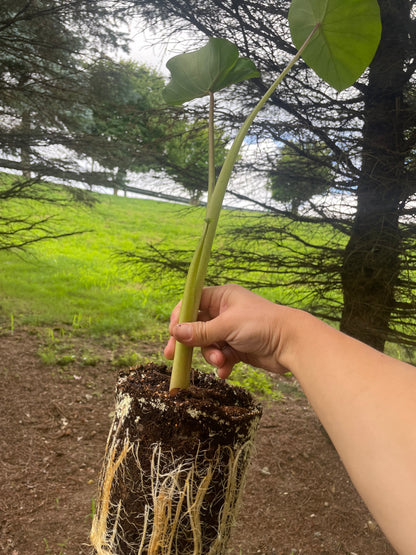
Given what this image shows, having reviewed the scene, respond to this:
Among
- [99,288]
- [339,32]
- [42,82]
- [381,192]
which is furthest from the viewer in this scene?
[99,288]

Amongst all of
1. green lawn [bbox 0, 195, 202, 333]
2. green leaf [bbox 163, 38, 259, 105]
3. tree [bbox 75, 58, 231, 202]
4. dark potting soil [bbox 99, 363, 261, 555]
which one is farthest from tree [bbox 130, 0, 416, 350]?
green lawn [bbox 0, 195, 202, 333]

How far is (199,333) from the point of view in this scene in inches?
30.2

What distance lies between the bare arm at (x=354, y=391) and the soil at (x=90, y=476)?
39.9 inches

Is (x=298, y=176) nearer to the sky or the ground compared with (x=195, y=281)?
nearer to the sky

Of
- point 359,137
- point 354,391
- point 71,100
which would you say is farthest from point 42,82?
point 354,391

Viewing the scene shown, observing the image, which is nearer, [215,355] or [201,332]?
[201,332]

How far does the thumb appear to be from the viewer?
29.9 inches

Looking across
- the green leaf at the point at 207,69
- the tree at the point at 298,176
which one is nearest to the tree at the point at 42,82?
the tree at the point at 298,176

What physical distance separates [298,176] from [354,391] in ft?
5.19

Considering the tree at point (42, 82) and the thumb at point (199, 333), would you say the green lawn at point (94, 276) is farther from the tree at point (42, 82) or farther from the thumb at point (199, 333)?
the thumb at point (199, 333)

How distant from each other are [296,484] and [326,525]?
0.78ft

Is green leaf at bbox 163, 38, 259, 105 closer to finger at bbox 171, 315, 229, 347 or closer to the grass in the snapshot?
finger at bbox 171, 315, 229, 347

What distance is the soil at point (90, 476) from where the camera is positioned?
148cm

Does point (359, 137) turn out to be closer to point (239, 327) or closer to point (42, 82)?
point (239, 327)
